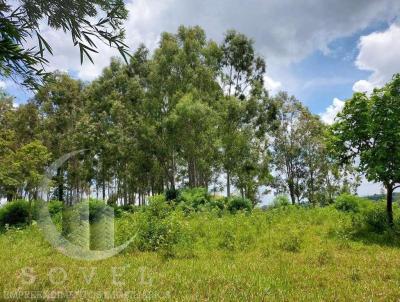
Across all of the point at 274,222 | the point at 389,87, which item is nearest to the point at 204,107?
the point at 274,222

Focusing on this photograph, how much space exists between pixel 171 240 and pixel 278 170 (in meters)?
42.8

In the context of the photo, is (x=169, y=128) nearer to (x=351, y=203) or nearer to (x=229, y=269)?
(x=351, y=203)

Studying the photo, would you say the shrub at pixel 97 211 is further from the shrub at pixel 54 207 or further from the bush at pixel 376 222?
the bush at pixel 376 222

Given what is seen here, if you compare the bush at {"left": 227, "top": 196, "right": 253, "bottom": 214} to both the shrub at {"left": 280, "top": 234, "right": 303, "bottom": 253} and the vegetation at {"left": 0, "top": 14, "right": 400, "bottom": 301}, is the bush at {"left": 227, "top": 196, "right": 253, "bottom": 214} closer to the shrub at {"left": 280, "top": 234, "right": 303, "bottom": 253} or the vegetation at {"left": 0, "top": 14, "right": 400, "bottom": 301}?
the vegetation at {"left": 0, "top": 14, "right": 400, "bottom": 301}

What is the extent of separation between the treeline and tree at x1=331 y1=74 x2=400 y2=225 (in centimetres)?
1736

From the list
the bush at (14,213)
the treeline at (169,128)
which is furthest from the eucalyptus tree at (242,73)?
the bush at (14,213)

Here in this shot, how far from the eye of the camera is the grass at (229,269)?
7906mm

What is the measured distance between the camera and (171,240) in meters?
14.7

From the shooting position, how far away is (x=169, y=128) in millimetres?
36750

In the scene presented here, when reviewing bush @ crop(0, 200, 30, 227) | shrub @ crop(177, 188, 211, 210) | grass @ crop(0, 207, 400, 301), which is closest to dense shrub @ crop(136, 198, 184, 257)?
grass @ crop(0, 207, 400, 301)

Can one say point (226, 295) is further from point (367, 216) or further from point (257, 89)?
point (257, 89)

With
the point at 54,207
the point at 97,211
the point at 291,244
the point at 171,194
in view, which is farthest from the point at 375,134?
the point at 54,207

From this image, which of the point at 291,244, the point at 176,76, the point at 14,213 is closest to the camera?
the point at 291,244

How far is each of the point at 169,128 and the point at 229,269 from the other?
27116 millimetres
